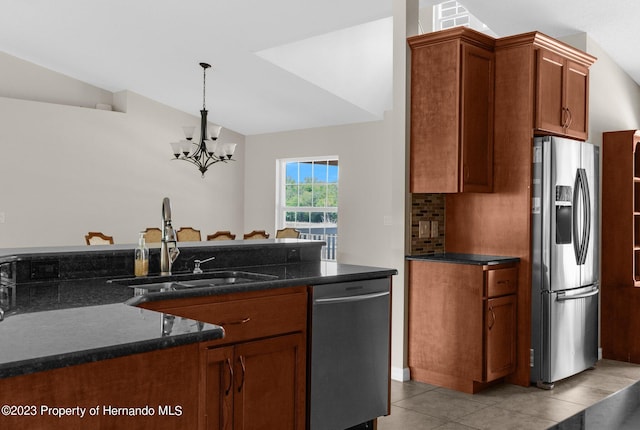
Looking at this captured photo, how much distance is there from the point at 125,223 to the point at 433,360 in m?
5.11

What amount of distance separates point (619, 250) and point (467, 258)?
5.37 ft

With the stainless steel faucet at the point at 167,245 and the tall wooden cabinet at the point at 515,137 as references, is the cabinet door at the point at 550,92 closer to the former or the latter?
the tall wooden cabinet at the point at 515,137

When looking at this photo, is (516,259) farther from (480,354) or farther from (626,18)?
(626,18)

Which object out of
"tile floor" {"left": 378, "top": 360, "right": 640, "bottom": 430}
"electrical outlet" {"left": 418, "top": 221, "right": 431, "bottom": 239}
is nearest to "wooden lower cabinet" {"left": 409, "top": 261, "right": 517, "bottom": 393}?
"tile floor" {"left": 378, "top": 360, "right": 640, "bottom": 430}

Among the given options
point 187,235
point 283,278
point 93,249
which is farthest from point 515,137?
point 187,235

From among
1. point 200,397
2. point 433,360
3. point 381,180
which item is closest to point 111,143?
point 381,180

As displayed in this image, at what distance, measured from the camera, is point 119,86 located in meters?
7.77

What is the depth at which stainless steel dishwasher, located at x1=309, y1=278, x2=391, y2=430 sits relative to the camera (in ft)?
9.00

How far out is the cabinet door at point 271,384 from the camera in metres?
2.40

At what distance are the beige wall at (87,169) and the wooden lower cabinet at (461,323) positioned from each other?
4884 mm

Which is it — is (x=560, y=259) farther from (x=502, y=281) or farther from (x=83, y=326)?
(x=83, y=326)

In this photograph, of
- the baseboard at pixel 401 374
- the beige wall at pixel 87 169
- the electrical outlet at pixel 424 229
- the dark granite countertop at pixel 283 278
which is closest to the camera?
the dark granite countertop at pixel 283 278

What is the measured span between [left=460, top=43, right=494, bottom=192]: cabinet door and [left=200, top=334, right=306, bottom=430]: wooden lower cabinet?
78.9 inches

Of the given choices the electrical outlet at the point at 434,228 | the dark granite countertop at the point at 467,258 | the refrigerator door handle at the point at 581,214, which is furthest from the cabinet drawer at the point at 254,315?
the refrigerator door handle at the point at 581,214
